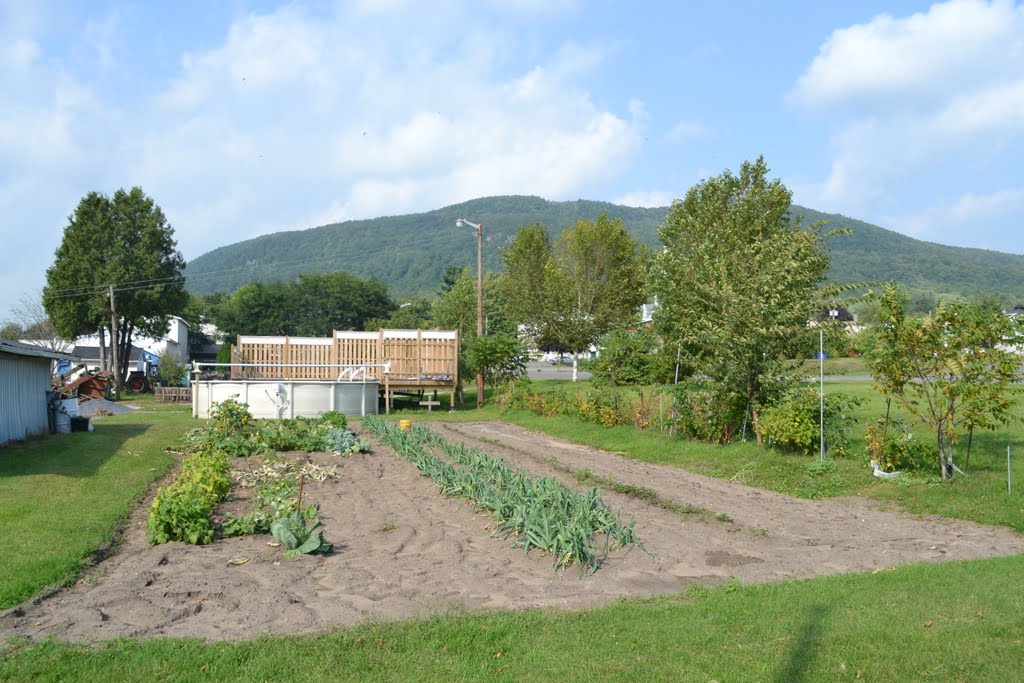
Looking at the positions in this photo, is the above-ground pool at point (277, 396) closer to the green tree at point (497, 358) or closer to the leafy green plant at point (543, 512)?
the green tree at point (497, 358)

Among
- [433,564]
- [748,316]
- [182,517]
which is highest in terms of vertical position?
[748,316]

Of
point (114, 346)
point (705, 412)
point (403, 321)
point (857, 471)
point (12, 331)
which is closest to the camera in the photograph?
point (857, 471)

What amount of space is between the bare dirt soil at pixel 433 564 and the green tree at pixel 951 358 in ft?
6.18

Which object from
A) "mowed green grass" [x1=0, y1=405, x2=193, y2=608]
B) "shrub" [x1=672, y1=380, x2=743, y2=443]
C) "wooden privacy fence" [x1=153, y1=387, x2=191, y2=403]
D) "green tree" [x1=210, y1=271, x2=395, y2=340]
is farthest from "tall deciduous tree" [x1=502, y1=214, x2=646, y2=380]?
"green tree" [x1=210, y1=271, x2=395, y2=340]

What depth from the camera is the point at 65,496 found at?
11602 millimetres

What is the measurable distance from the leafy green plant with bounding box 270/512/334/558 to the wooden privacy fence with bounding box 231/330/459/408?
23.9 m

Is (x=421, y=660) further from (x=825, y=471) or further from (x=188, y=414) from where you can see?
(x=188, y=414)

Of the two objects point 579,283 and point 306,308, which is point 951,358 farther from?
point 306,308

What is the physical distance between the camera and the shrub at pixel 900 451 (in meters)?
12.8

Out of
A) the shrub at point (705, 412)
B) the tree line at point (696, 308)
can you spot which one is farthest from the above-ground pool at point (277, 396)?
the shrub at point (705, 412)

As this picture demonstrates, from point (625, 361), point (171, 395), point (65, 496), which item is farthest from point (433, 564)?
point (171, 395)

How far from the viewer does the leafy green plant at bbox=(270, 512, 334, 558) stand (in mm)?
8789

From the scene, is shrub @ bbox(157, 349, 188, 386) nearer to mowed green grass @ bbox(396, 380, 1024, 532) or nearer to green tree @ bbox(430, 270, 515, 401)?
green tree @ bbox(430, 270, 515, 401)

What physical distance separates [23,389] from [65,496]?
25.6 feet
